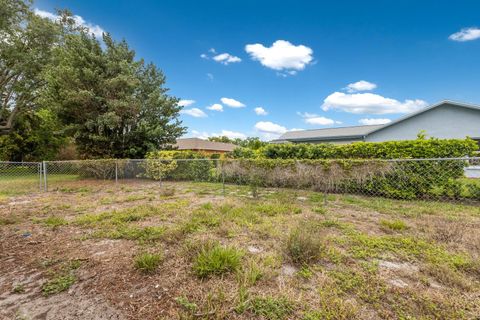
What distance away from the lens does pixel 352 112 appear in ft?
73.3

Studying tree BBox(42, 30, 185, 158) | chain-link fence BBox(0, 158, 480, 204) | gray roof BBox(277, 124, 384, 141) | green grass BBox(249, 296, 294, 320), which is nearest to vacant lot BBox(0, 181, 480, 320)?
green grass BBox(249, 296, 294, 320)

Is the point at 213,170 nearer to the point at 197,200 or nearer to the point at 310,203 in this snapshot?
the point at 197,200

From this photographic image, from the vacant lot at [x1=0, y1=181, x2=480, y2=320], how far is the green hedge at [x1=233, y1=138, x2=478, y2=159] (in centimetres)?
193

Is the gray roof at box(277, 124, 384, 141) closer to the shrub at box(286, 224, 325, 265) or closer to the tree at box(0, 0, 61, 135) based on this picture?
the shrub at box(286, 224, 325, 265)

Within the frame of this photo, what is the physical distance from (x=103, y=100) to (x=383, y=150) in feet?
44.0

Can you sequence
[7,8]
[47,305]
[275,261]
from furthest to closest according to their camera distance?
[7,8]
[275,261]
[47,305]

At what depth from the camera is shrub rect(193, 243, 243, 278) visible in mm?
2205

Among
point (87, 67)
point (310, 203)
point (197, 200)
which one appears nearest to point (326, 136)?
point (310, 203)

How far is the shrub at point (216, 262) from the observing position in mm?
2205

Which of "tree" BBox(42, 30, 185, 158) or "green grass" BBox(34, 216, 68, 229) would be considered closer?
"green grass" BBox(34, 216, 68, 229)

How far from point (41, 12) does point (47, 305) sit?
21698 millimetres

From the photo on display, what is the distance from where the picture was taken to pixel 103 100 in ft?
37.1

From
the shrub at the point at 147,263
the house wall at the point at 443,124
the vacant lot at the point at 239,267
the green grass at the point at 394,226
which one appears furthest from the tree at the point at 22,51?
the house wall at the point at 443,124

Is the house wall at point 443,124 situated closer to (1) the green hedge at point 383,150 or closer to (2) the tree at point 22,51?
(1) the green hedge at point 383,150
